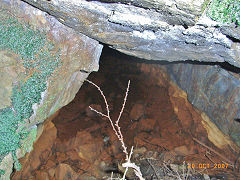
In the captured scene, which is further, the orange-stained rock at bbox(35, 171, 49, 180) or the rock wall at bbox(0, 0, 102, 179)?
the orange-stained rock at bbox(35, 171, 49, 180)

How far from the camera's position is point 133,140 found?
17.1 feet

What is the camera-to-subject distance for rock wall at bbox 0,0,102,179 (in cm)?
308

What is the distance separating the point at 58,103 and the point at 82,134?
4.89 feet

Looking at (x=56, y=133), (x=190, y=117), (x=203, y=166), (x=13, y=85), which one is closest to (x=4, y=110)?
(x=13, y=85)

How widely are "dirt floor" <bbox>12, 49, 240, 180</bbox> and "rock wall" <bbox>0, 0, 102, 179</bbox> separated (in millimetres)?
1097

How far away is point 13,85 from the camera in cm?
313

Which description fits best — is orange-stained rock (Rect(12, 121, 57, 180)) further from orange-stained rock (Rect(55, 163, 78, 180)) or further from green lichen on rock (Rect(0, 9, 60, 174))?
green lichen on rock (Rect(0, 9, 60, 174))

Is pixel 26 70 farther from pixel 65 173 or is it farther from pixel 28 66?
pixel 65 173

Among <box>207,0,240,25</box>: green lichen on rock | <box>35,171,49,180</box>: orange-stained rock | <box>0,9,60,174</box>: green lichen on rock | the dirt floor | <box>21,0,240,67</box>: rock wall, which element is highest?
<box>207,0,240,25</box>: green lichen on rock

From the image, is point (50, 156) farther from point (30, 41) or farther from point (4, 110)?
point (30, 41)

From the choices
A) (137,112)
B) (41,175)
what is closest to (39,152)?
(41,175)

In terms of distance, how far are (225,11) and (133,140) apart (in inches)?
147
